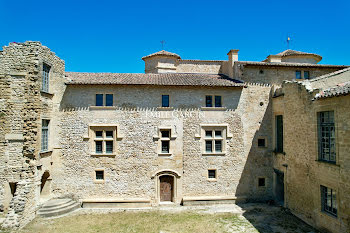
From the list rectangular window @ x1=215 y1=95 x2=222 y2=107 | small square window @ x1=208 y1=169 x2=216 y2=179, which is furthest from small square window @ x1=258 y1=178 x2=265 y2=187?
rectangular window @ x1=215 y1=95 x2=222 y2=107

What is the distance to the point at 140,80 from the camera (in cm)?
1652

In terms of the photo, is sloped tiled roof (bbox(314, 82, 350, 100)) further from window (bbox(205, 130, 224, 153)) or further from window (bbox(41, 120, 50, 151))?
window (bbox(41, 120, 50, 151))

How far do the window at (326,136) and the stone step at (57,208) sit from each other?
14871mm

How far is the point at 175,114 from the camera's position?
16281mm

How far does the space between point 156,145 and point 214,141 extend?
4.11m

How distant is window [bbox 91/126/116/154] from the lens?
15844mm

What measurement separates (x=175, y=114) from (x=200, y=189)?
5530mm

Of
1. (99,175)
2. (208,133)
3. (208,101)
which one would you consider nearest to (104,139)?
(99,175)

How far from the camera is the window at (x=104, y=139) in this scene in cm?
1584

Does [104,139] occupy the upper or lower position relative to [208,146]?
upper

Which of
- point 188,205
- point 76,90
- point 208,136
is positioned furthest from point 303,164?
point 76,90

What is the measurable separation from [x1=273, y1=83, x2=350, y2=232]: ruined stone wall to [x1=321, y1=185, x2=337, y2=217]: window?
0.71ft

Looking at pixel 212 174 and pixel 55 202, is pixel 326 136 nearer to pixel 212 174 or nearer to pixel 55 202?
pixel 212 174

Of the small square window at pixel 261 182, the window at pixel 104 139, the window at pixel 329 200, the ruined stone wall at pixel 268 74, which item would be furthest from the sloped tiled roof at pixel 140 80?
the window at pixel 329 200
